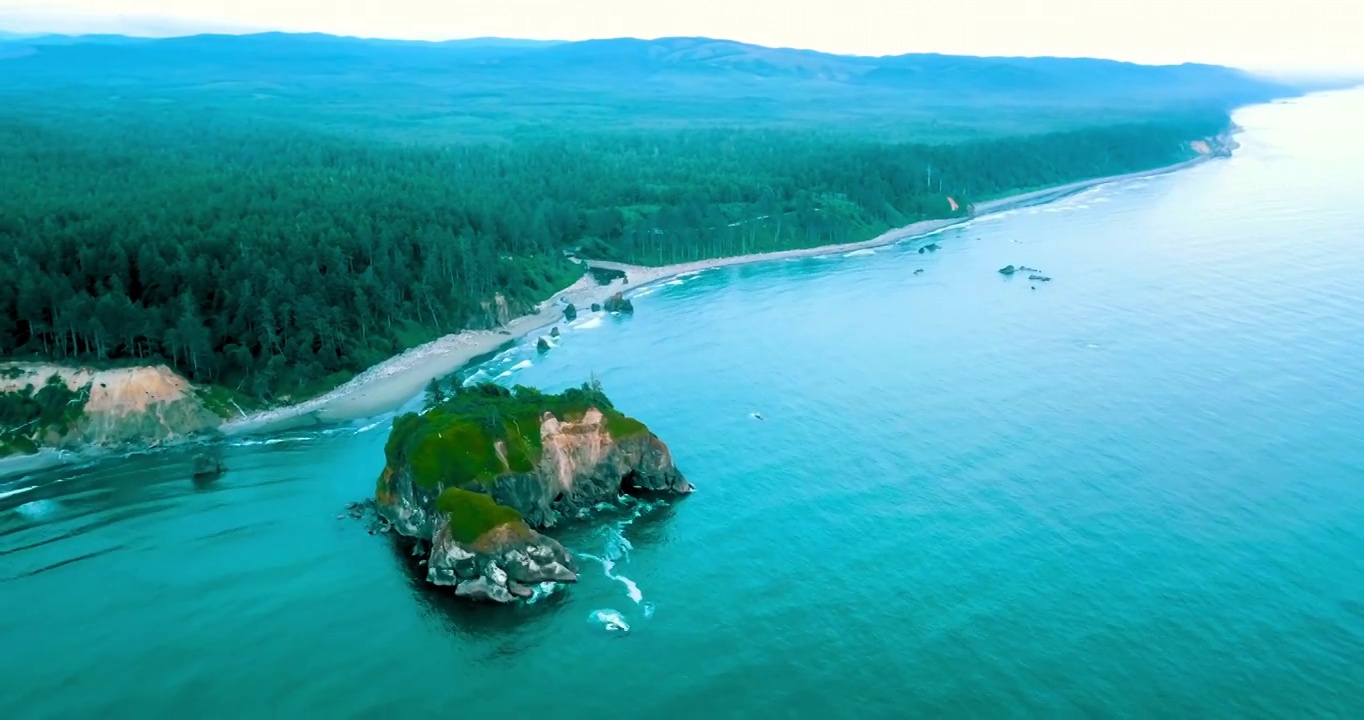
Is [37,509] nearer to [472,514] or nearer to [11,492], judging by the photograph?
[11,492]

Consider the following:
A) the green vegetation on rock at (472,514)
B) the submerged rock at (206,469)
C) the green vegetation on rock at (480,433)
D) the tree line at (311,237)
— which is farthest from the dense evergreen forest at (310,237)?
the green vegetation on rock at (472,514)

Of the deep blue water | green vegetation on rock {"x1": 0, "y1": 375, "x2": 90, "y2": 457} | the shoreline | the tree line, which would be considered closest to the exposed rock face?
the deep blue water

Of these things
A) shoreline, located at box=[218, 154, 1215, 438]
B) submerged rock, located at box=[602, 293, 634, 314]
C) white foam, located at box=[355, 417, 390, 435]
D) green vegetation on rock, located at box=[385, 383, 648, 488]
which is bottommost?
white foam, located at box=[355, 417, 390, 435]

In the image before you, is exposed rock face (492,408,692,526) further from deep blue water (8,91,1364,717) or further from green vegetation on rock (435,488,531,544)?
green vegetation on rock (435,488,531,544)

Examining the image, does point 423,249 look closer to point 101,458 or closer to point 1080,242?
point 101,458

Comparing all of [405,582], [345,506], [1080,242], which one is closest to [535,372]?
[345,506]
